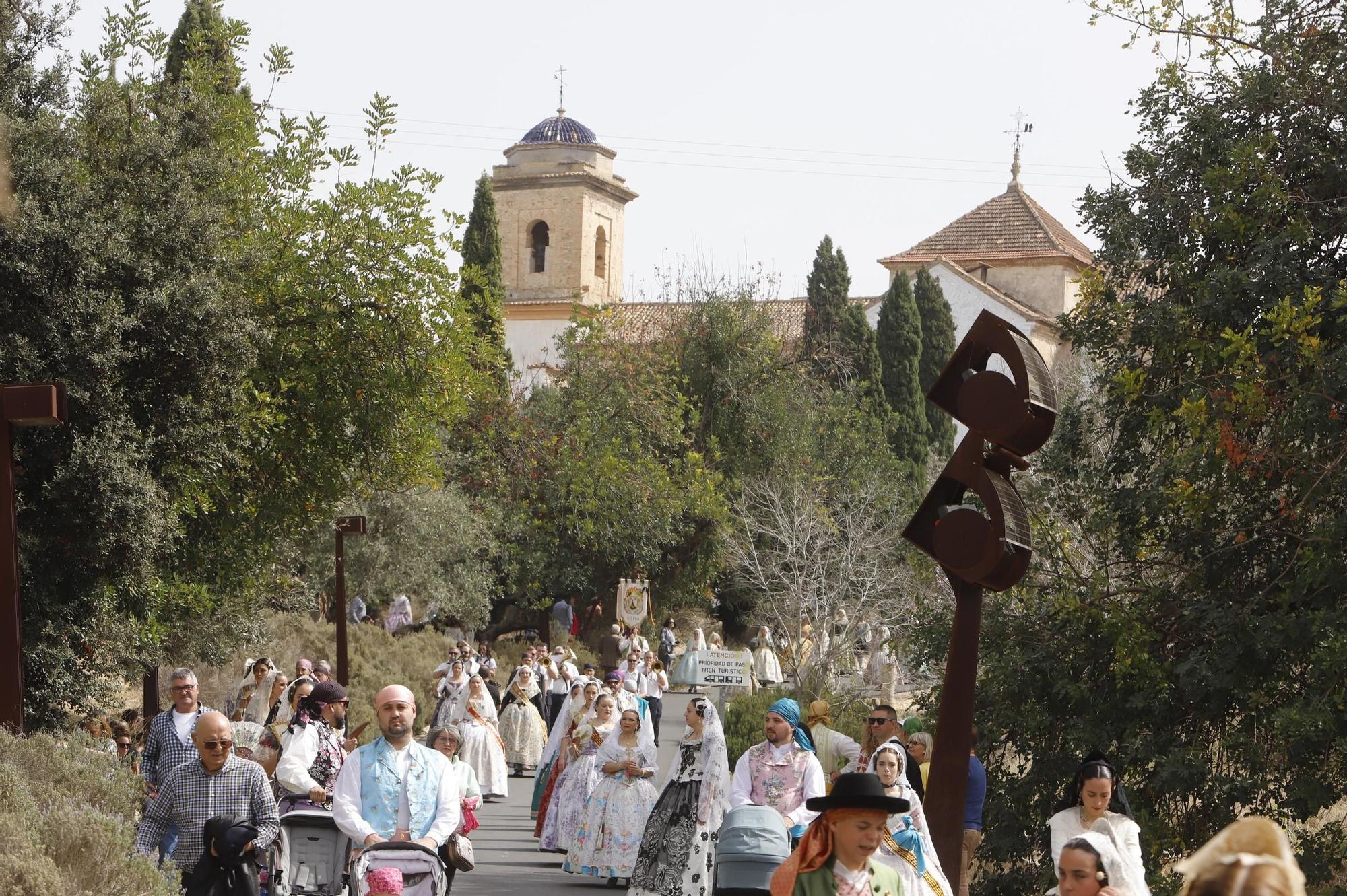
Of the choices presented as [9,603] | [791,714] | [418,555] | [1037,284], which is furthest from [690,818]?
[1037,284]

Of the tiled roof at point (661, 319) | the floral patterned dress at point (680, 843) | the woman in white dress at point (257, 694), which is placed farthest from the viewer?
the tiled roof at point (661, 319)

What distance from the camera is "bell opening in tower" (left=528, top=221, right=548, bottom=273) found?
86.6 m

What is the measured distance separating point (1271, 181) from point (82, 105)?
10666 mm

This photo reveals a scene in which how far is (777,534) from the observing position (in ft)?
121

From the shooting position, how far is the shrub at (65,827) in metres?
8.14

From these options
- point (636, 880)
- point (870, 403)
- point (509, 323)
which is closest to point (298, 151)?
point (636, 880)

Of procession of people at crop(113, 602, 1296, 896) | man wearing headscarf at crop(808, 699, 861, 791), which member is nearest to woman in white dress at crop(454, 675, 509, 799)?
procession of people at crop(113, 602, 1296, 896)

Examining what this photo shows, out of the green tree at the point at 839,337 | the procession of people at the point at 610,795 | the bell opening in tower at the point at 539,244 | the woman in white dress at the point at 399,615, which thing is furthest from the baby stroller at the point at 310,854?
the bell opening in tower at the point at 539,244

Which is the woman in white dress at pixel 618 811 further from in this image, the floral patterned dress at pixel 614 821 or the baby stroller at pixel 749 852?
the baby stroller at pixel 749 852

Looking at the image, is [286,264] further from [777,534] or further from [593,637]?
[593,637]

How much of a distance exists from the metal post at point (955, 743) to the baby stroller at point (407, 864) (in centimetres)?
249

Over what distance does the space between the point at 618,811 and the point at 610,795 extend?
15 centimetres

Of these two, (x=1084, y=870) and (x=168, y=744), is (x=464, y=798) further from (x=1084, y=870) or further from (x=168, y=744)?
(x=1084, y=870)

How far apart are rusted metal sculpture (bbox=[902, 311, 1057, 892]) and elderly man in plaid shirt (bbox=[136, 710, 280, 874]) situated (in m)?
3.52
